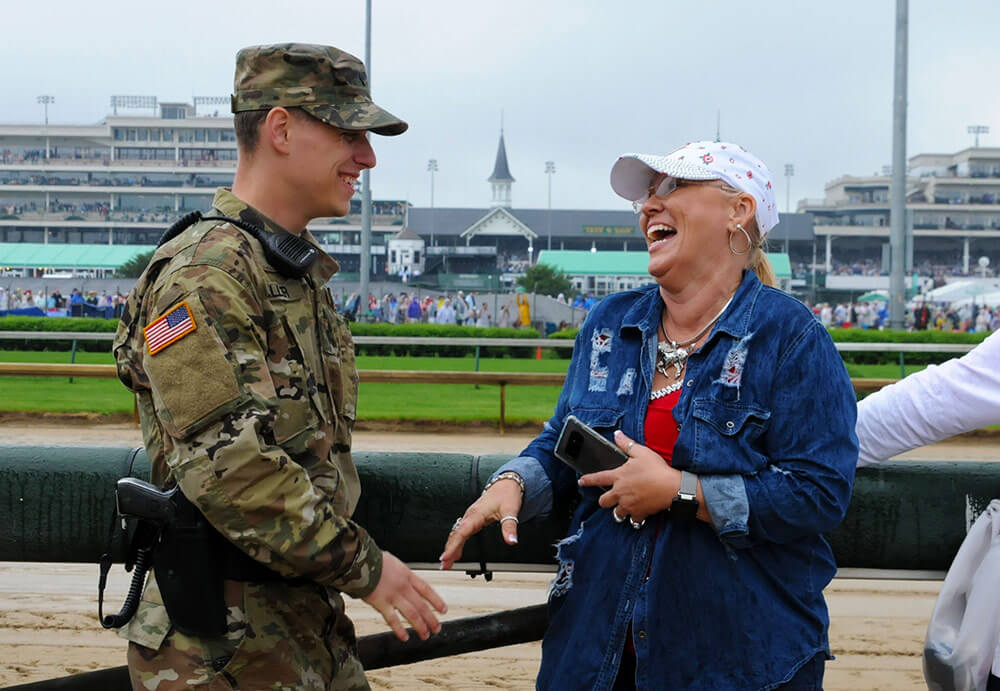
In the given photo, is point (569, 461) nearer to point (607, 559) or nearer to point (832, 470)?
point (607, 559)

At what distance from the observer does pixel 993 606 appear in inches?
78.5

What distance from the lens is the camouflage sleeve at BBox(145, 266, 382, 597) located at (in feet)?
5.73

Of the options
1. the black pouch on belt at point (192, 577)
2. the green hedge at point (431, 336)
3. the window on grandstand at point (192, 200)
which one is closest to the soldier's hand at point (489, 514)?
the black pouch on belt at point (192, 577)

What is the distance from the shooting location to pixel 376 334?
23.1 m

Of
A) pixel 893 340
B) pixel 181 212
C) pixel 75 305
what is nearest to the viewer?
pixel 893 340

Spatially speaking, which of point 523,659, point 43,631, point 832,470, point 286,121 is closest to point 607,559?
point 832,470

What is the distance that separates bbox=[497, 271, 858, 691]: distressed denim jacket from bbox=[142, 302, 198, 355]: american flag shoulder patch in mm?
813

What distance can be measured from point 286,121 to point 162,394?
548mm

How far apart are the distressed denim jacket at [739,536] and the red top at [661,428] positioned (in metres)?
0.02

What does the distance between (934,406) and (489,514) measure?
2.83 ft

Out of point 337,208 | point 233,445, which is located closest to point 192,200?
point 337,208

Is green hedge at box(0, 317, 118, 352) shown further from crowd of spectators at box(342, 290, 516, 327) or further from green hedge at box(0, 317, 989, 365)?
crowd of spectators at box(342, 290, 516, 327)

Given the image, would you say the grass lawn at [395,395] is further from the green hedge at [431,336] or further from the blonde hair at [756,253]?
the blonde hair at [756,253]

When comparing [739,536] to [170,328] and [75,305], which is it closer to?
[170,328]
